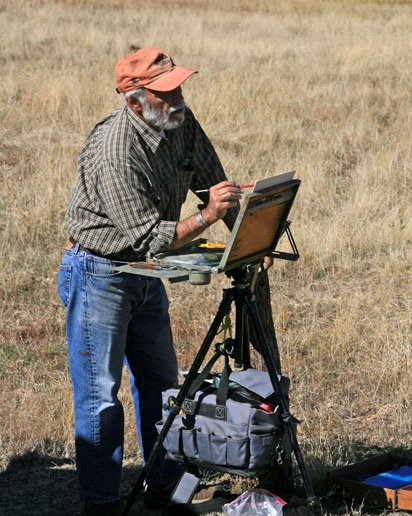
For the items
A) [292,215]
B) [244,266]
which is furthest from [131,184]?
[292,215]

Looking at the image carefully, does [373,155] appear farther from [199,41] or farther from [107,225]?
[199,41]

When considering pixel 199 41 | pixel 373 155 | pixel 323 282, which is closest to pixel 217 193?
pixel 323 282

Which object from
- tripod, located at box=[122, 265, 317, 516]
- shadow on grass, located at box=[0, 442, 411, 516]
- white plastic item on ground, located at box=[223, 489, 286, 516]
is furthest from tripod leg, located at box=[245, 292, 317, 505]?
shadow on grass, located at box=[0, 442, 411, 516]

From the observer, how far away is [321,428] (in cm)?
534

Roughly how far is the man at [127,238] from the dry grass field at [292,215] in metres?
0.70

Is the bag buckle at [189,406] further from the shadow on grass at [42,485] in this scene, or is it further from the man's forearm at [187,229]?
the shadow on grass at [42,485]

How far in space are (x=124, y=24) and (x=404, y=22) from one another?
20.4 feet

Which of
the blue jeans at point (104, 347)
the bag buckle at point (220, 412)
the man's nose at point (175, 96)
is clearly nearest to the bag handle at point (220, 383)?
the bag buckle at point (220, 412)

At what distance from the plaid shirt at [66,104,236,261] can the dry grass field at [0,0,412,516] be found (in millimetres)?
1495

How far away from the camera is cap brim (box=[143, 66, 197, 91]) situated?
3656mm

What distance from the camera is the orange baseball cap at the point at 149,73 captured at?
145 inches

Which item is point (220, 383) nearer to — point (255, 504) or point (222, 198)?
point (255, 504)

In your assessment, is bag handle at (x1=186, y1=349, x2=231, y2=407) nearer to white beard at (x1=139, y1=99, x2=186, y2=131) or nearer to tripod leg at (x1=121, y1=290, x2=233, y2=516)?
tripod leg at (x1=121, y1=290, x2=233, y2=516)

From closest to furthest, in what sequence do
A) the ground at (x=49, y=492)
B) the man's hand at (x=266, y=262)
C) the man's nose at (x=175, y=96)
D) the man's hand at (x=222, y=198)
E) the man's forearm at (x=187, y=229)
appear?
the man's hand at (x=222, y=198), the man's forearm at (x=187, y=229), the man's nose at (x=175, y=96), the man's hand at (x=266, y=262), the ground at (x=49, y=492)
